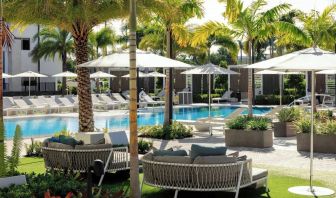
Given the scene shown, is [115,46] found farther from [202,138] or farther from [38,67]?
[202,138]

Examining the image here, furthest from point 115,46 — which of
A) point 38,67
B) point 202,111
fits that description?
point 202,111

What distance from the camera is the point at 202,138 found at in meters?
16.3

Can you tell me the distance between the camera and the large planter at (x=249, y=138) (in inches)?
545

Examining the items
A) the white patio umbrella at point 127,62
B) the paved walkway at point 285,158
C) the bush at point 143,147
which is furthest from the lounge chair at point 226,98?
the bush at point 143,147

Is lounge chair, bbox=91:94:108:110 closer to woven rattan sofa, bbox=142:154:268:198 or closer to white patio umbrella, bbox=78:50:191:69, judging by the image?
white patio umbrella, bbox=78:50:191:69

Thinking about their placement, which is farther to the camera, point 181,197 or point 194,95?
point 194,95

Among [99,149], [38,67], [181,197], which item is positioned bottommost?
[181,197]

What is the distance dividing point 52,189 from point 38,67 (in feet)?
126

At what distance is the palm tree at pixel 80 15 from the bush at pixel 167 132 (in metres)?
3.07

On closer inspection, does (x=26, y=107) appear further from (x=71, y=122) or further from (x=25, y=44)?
(x=25, y=44)

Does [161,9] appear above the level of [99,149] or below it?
above

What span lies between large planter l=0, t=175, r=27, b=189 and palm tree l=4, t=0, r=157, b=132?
15.5ft

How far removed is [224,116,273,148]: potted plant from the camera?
546 inches

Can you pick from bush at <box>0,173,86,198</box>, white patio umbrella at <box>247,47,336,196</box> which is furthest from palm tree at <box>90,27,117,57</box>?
bush at <box>0,173,86,198</box>
